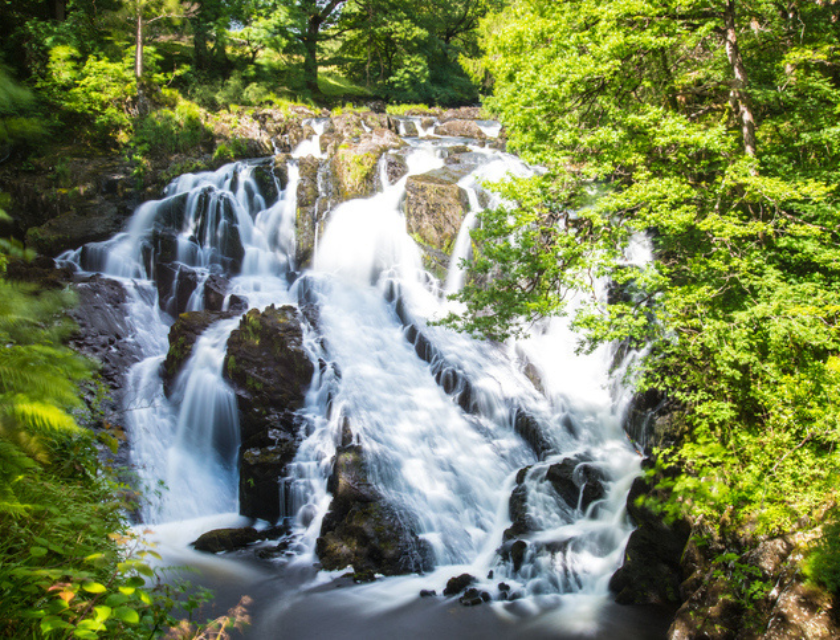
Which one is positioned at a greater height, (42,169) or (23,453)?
(42,169)

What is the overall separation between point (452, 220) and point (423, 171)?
3251mm

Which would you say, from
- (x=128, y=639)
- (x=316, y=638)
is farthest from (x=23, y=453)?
(x=316, y=638)

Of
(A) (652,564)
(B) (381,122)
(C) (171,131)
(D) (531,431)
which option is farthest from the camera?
(B) (381,122)

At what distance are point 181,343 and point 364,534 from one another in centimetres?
628

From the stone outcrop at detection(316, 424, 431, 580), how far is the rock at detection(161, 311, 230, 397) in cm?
469

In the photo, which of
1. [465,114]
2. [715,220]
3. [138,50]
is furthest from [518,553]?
[465,114]

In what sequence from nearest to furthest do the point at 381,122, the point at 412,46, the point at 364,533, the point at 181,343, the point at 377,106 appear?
the point at 364,533 → the point at 181,343 → the point at 381,122 → the point at 377,106 → the point at 412,46

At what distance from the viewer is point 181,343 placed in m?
11.2

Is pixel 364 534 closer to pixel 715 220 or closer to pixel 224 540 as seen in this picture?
pixel 224 540

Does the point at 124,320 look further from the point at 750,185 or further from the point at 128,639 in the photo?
the point at 750,185

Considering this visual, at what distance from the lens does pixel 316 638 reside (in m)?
6.33

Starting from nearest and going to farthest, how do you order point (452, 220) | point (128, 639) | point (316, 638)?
point (128, 639) → point (316, 638) → point (452, 220)

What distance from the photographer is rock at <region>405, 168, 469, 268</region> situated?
15.0m

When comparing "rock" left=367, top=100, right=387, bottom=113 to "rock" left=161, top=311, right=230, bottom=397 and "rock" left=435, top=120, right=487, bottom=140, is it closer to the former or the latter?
"rock" left=435, top=120, right=487, bottom=140
